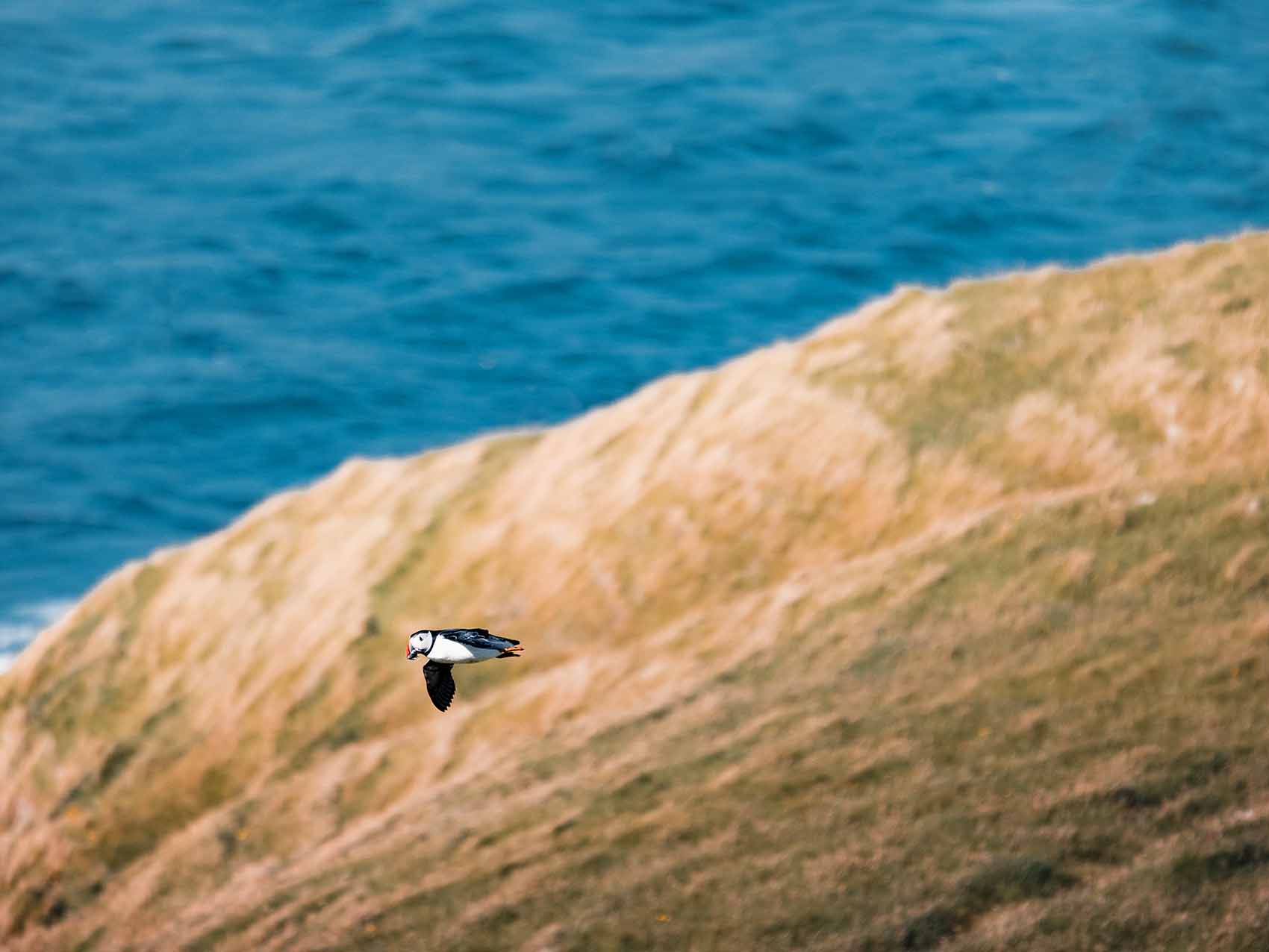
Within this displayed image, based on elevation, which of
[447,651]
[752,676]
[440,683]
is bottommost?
[752,676]

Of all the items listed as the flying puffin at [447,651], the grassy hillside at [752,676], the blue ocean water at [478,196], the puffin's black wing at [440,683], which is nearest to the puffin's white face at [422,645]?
the flying puffin at [447,651]

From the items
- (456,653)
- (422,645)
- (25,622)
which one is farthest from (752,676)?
(25,622)

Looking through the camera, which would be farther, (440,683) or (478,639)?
(440,683)

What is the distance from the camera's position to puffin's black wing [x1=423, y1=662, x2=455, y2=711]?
7.06m

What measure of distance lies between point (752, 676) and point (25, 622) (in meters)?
25.0

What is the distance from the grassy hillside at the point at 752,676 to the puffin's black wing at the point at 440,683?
7224 mm

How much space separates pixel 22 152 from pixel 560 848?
157ft

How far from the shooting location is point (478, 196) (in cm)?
5178

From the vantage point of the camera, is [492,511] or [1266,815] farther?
[492,511]

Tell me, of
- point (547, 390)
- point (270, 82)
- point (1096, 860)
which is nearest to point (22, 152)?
point (270, 82)

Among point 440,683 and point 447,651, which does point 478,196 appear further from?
point 447,651

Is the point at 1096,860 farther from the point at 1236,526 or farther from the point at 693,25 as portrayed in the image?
the point at 693,25

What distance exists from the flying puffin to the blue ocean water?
104 feet

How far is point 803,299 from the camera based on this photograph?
46.5m
